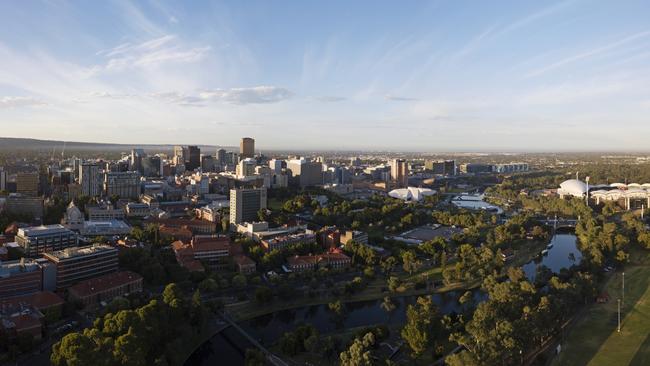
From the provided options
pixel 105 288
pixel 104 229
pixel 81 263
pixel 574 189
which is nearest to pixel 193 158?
pixel 104 229

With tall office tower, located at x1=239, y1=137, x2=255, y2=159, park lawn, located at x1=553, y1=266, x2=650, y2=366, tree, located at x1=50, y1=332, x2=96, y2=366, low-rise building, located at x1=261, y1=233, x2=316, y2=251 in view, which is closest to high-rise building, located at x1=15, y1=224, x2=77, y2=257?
low-rise building, located at x1=261, y1=233, x2=316, y2=251

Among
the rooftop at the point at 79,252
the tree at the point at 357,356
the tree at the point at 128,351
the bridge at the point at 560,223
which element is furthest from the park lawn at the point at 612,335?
the rooftop at the point at 79,252

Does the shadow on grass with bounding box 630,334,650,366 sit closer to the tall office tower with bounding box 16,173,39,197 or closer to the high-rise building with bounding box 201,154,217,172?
the tall office tower with bounding box 16,173,39,197

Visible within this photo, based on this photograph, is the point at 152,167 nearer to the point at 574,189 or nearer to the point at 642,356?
the point at 574,189

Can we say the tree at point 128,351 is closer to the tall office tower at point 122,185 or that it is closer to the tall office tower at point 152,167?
the tall office tower at point 122,185

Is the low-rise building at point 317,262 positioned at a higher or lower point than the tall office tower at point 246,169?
lower

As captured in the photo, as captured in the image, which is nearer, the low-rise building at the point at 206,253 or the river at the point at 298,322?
the river at the point at 298,322

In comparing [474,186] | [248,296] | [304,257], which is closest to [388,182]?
[474,186]
